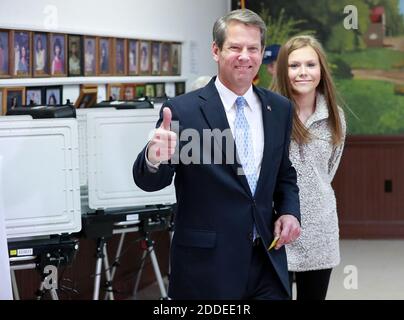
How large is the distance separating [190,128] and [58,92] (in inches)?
119

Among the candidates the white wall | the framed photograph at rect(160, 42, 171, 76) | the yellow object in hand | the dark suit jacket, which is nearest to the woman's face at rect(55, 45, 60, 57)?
the white wall

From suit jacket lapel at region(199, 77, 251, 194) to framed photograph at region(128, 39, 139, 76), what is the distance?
3970mm

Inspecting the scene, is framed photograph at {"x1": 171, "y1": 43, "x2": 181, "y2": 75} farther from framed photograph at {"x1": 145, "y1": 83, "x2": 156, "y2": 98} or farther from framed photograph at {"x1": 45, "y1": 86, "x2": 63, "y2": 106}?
framed photograph at {"x1": 45, "y1": 86, "x2": 63, "y2": 106}

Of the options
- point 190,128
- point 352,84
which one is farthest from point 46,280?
point 352,84

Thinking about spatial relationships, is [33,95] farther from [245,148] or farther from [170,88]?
[245,148]

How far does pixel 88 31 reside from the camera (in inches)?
239

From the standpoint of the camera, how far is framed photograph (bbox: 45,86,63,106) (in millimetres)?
5633

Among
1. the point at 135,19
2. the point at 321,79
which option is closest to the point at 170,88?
the point at 135,19

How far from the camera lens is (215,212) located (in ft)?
9.49

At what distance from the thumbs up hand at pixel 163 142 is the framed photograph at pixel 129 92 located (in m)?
4.06

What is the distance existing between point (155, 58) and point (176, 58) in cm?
45

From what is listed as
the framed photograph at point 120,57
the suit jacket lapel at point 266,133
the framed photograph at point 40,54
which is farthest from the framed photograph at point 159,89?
the suit jacket lapel at point 266,133

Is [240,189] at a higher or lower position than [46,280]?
higher
